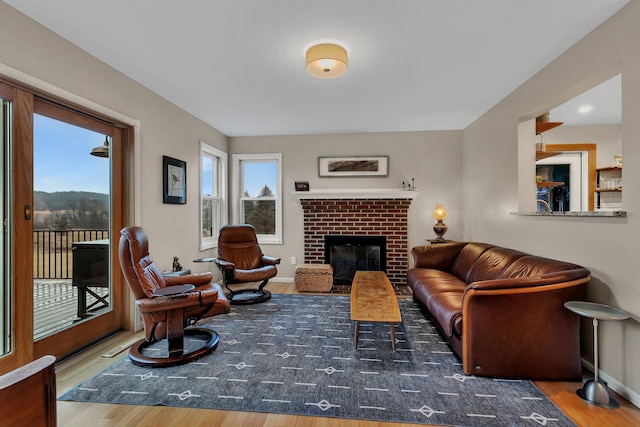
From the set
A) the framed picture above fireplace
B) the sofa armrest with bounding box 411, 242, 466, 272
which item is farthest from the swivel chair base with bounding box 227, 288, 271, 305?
the framed picture above fireplace

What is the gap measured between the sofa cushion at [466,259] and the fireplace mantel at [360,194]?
1266 millimetres

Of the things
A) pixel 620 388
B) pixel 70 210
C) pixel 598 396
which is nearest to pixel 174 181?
pixel 70 210

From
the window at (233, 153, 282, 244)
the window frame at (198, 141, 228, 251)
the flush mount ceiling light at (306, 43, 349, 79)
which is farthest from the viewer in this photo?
the window at (233, 153, 282, 244)

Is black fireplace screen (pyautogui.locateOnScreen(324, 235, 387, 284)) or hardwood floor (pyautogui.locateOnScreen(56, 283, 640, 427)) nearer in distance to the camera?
hardwood floor (pyautogui.locateOnScreen(56, 283, 640, 427))

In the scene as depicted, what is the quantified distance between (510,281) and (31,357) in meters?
3.36

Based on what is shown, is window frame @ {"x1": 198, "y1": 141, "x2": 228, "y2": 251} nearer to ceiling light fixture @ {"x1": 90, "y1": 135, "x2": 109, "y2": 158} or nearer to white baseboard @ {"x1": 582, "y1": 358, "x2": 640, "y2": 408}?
ceiling light fixture @ {"x1": 90, "y1": 135, "x2": 109, "y2": 158}

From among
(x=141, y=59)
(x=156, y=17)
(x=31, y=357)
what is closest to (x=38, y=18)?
(x=141, y=59)

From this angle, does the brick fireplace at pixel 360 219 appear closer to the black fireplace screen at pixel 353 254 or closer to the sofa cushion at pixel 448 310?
the black fireplace screen at pixel 353 254

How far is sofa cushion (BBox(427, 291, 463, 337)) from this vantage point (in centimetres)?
213

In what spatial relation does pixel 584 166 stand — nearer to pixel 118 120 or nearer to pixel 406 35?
pixel 406 35

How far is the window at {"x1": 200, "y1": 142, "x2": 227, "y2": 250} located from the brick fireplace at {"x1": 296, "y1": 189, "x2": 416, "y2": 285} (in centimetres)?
137

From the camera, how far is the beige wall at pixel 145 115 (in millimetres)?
1898

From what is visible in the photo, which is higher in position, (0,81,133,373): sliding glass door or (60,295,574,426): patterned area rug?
(0,81,133,373): sliding glass door

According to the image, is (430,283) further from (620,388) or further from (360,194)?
(360,194)
